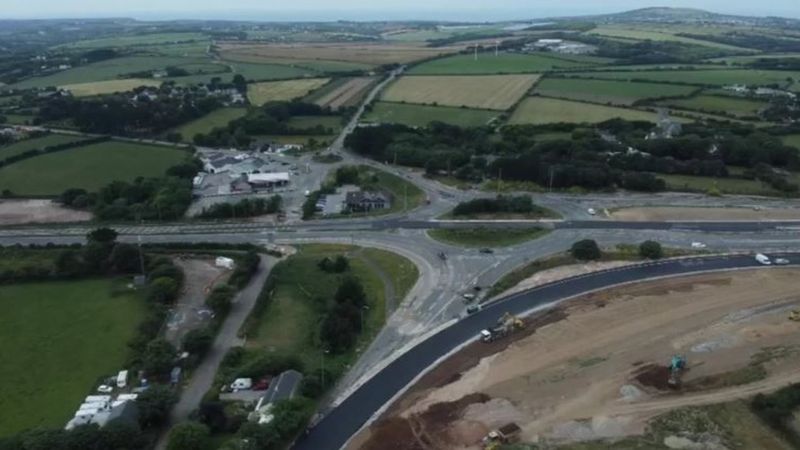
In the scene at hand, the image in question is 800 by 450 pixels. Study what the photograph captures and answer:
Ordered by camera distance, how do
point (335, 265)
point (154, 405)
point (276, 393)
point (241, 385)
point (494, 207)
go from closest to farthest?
point (154, 405), point (276, 393), point (241, 385), point (335, 265), point (494, 207)

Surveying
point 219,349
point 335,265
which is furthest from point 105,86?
point 219,349

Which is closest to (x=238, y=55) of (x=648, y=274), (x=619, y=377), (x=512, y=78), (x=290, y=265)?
(x=512, y=78)

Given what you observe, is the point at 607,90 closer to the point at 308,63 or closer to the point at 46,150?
the point at 308,63

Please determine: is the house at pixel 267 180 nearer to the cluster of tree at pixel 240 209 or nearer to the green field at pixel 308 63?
the cluster of tree at pixel 240 209

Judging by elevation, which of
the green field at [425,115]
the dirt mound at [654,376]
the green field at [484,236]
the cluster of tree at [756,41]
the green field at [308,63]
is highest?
the cluster of tree at [756,41]

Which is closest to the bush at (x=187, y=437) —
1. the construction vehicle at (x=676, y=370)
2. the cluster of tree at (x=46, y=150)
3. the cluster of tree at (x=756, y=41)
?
the construction vehicle at (x=676, y=370)
